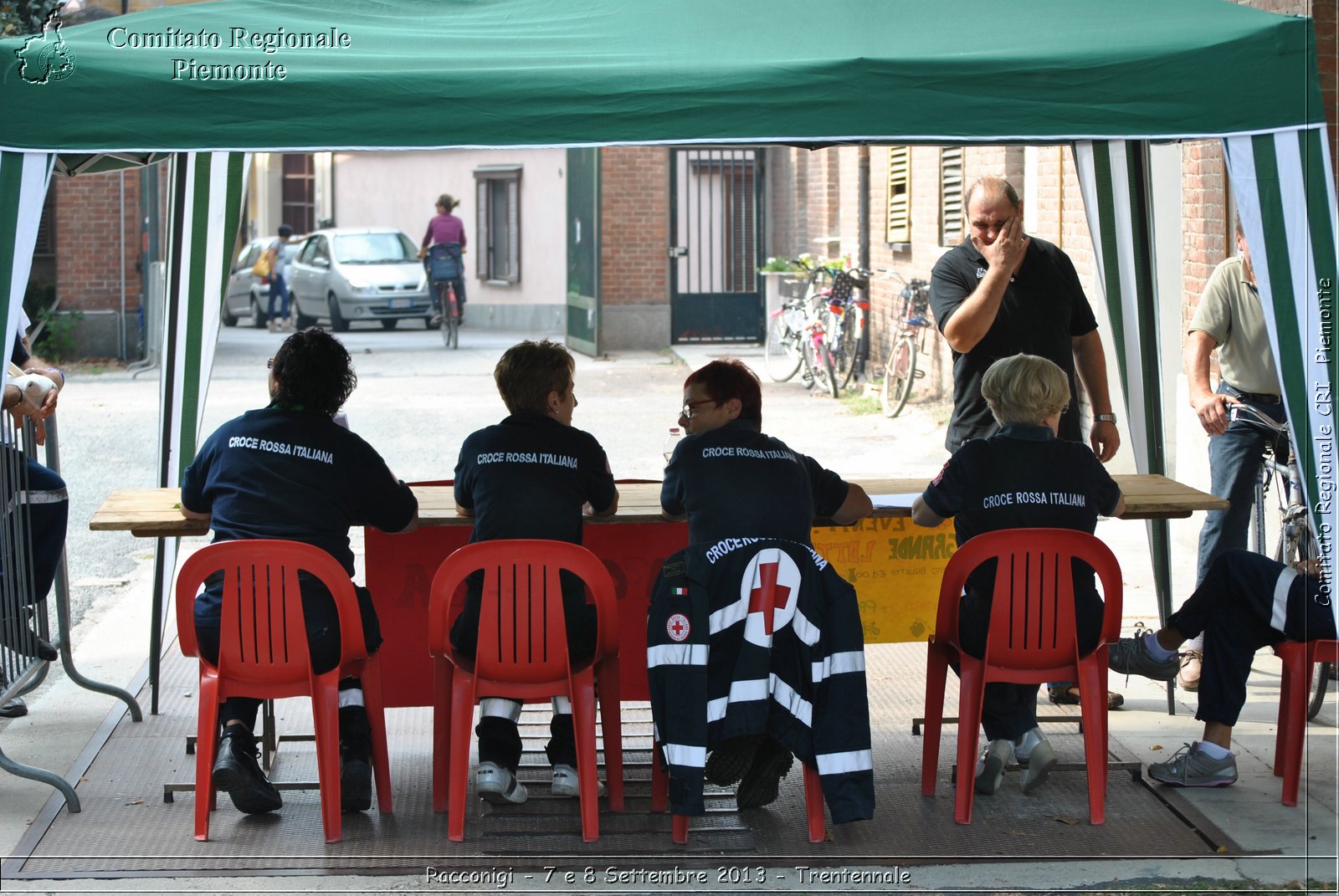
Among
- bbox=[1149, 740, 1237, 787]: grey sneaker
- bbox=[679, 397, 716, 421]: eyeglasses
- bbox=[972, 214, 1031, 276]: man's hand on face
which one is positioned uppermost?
bbox=[972, 214, 1031, 276]: man's hand on face

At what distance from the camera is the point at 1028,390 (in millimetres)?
4387

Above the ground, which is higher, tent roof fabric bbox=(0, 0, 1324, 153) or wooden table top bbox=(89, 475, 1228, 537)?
tent roof fabric bbox=(0, 0, 1324, 153)

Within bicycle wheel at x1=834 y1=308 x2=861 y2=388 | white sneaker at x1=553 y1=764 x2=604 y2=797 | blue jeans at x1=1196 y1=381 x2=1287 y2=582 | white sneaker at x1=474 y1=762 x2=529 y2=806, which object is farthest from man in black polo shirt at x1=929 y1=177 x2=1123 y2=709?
bicycle wheel at x1=834 y1=308 x2=861 y2=388

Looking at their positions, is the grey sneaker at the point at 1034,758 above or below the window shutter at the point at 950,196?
below

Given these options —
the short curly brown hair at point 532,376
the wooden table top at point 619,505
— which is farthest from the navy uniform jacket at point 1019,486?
the short curly brown hair at point 532,376

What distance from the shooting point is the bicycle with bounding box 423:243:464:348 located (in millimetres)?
19609

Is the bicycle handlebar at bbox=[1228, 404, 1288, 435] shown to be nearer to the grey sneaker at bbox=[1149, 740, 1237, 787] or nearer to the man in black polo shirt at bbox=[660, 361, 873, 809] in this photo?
the grey sneaker at bbox=[1149, 740, 1237, 787]

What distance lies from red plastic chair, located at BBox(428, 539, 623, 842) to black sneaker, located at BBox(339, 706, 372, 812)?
1.02ft

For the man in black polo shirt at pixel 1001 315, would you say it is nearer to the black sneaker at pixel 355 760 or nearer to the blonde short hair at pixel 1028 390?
the blonde short hair at pixel 1028 390

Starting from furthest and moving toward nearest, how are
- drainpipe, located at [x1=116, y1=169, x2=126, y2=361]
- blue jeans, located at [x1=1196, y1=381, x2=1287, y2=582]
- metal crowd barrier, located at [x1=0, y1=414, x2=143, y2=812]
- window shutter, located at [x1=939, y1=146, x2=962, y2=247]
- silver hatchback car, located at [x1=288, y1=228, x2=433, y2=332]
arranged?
silver hatchback car, located at [x1=288, y1=228, x2=433, y2=332], drainpipe, located at [x1=116, y1=169, x2=126, y2=361], window shutter, located at [x1=939, y1=146, x2=962, y2=247], blue jeans, located at [x1=1196, y1=381, x2=1287, y2=582], metal crowd barrier, located at [x1=0, y1=414, x2=143, y2=812]

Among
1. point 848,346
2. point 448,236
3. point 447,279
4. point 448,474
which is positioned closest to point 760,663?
point 448,474

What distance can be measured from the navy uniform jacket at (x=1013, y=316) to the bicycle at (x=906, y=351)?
781 cm

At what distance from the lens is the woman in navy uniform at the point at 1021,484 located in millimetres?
4348

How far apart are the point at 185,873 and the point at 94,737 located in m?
1.42
